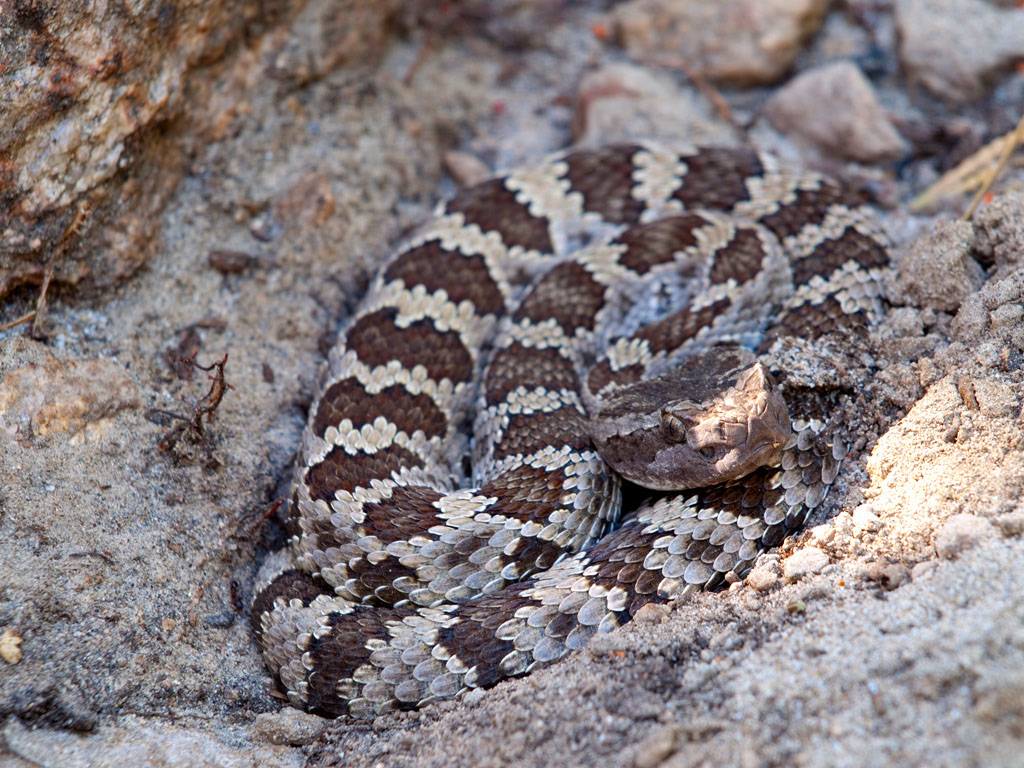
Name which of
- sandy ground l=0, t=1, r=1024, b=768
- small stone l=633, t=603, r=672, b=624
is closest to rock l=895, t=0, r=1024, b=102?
sandy ground l=0, t=1, r=1024, b=768

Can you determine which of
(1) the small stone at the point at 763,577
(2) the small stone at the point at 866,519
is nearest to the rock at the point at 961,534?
(2) the small stone at the point at 866,519

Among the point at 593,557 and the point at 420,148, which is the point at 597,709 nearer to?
the point at 593,557

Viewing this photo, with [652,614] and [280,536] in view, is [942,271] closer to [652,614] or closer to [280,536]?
[652,614]

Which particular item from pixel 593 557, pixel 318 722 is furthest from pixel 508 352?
pixel 318 722

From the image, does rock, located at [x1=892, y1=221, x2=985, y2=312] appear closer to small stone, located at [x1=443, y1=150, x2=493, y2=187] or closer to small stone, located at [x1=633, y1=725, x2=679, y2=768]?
small stone, located at [x1=633, y1=725, x2=679, y2=768]

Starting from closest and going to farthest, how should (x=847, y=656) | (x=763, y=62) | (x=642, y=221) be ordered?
(x=847, y=656) → (x=642, y=221) → (x=763, y=62)

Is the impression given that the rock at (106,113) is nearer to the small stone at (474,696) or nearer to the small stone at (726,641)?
the small stone at (474,696)

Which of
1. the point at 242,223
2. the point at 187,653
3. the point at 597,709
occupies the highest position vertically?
the point at 242,223
